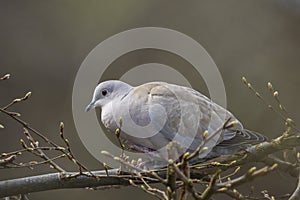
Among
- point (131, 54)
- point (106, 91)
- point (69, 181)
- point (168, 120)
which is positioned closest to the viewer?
point (69, 181)

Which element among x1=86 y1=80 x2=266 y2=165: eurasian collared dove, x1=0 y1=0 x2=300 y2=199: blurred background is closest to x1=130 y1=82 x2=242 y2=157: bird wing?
x1=86 y1=80 x2=266 y2=165: eurasian collared dove

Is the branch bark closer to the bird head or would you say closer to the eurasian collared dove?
the eurasian collared dove

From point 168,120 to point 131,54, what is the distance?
1.45 metres

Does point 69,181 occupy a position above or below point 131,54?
below

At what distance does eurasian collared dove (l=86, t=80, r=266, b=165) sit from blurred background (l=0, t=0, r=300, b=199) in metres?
1.17

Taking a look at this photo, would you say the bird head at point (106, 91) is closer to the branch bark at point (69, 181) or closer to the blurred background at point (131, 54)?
the branch bark at point (69, 181)

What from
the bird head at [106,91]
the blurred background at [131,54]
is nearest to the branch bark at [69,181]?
the bird head at [106,91]

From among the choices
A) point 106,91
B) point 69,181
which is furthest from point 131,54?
point 69,181

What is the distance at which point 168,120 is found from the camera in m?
1.46

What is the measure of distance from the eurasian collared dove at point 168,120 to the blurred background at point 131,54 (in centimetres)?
117

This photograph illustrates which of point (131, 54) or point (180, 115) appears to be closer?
point (180, 115)

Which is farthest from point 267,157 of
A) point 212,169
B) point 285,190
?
point 285,190

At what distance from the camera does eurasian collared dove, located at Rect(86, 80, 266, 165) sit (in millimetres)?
1394

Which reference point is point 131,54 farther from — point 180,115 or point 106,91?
point 180,115
